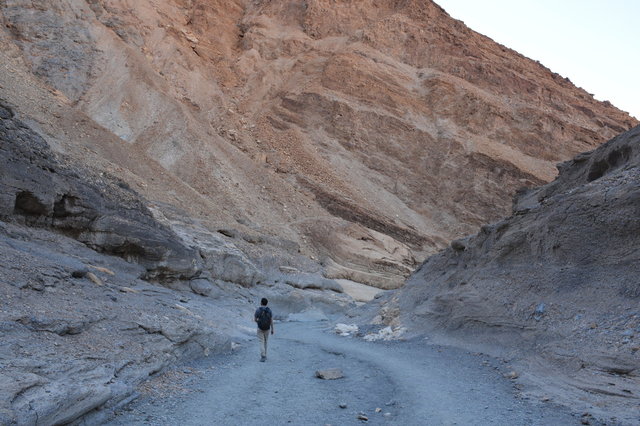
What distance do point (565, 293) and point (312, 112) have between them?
4193 cm

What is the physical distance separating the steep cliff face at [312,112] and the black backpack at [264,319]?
18521mm

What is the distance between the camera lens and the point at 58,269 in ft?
28.6

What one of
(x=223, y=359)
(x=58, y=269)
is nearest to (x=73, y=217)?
(x=58, y=269)

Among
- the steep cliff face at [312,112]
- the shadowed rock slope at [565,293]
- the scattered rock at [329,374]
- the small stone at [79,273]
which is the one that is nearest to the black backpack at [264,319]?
the scattered rock at [329,374]

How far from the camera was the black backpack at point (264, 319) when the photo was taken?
9703 millimetres

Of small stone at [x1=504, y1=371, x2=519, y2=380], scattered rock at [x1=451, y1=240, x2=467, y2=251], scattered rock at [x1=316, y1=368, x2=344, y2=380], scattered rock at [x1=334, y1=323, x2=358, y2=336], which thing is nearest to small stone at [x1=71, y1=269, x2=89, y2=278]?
scattered rock at [x1=316, y1=368, x2=344, y2=380]

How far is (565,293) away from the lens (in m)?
9.49

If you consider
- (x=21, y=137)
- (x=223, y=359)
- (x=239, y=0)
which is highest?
(x=239, y=0)

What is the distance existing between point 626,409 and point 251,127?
43.3m

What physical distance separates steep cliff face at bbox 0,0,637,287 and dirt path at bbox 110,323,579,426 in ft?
64.9

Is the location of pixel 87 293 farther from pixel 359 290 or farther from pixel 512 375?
pixel 359 290

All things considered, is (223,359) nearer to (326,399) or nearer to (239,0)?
(326,399)

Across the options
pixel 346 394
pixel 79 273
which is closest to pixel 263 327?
pixel 346 394

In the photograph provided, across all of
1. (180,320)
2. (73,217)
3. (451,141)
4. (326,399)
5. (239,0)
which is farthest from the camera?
(239,0)
